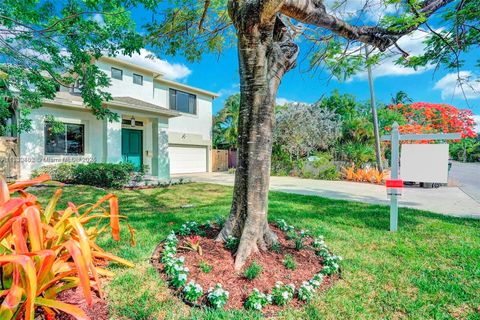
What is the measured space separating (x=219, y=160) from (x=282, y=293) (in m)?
19.2

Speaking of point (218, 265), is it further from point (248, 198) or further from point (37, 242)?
point (37, 242)

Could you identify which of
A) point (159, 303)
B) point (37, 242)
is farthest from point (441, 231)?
point (37, 242)

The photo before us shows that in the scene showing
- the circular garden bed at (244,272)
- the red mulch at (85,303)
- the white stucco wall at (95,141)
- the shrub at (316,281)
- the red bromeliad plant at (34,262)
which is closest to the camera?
the red bromeliad plant at (34,262)

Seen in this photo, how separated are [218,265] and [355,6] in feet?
15.7

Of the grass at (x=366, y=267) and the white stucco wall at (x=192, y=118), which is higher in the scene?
the white stucco wall at (x=192, y=118)

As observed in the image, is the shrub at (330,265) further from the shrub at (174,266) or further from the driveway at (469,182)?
the driveway at (469,182)

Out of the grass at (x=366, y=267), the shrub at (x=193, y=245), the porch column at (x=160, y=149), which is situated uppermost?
the porch column at (x=160, y=149)

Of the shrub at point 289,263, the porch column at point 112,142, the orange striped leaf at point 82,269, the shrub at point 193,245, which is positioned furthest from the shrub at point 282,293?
the porch column at point 112,142

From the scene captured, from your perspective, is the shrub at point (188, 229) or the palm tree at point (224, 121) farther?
the palm tree at point (224, 121)

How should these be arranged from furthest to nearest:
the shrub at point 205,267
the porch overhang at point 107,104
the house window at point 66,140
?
the house window at point 66,140, the porch overhang at point 107,104, the shrub at point 205,267

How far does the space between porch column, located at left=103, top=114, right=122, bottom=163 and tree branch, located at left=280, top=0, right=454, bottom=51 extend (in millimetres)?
10516

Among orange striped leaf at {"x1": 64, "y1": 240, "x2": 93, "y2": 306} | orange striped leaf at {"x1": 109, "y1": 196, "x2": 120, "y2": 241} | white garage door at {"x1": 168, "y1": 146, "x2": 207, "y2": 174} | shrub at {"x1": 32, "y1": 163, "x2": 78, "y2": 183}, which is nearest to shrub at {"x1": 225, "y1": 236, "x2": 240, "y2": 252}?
orange striped leaf at {"x1": 109, "y1": 196, "x2": 120, "y2": 241}

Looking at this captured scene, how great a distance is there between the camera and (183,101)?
1795 centimetres

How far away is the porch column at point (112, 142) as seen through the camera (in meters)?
11.8
